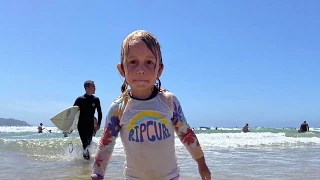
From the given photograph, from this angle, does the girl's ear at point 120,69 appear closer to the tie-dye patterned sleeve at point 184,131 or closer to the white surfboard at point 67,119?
the tie-dye patterned sleeve at point 184,131

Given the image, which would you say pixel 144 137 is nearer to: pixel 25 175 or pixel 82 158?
pixel 25 175

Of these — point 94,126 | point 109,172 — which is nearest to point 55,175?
point 109,172

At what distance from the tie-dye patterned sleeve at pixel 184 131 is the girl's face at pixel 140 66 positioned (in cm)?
28

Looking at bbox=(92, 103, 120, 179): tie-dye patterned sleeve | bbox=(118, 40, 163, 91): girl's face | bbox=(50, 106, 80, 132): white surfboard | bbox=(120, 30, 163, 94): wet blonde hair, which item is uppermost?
bbox=(120, 30, 163, 94): wet blonde hair

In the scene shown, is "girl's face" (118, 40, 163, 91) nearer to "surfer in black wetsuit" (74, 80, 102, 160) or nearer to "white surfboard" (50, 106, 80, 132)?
"surfer in black wetsuit" (74, 80, 102, 160)

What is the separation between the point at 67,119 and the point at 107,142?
6486 mm

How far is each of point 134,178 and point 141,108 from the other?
1.42 ft

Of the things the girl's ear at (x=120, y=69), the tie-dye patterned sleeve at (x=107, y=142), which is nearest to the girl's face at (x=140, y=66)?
the girl's ear at (x=120, y=69)

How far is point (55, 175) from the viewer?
527 cm

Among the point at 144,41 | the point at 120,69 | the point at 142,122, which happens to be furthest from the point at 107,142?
the point at 144,41

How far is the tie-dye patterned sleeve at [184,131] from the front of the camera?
7.12ft

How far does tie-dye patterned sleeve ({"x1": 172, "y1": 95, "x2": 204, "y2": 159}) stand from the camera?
2.17 m

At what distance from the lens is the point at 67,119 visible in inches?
322

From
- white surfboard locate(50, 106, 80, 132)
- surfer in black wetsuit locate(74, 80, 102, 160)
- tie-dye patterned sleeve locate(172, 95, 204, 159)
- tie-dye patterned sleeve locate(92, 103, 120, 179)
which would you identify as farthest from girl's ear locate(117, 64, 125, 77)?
white surfboard locate(50, 106, 80, 132)
